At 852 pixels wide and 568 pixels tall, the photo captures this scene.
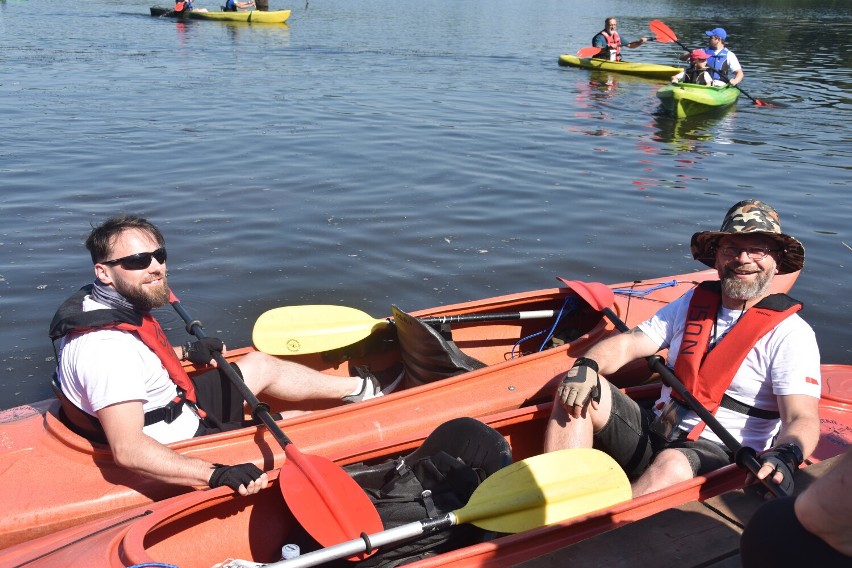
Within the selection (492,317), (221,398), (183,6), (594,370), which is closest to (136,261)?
(221,398)

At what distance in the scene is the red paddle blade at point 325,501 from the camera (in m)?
3.14

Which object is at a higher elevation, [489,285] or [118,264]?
[118,264]

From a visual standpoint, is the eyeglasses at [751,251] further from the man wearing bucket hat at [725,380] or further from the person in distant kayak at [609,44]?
the person in distant kayak at [609,44]

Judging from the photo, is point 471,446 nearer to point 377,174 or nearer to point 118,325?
point 118,325

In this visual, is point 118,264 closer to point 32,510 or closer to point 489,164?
point 32,510

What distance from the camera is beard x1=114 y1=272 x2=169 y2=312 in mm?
3678

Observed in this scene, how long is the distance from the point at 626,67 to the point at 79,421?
17421 millimetres

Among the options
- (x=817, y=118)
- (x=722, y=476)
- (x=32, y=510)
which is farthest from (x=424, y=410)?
(x=817, y=118)

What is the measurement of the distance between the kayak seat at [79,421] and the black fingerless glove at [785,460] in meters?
2.89

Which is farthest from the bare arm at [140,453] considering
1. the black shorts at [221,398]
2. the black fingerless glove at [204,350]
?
the black fingerless glove at [204,350]

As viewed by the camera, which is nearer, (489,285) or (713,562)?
(713,562)

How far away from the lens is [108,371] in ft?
11.3

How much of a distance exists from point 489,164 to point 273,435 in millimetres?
7741

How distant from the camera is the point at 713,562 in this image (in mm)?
2771
